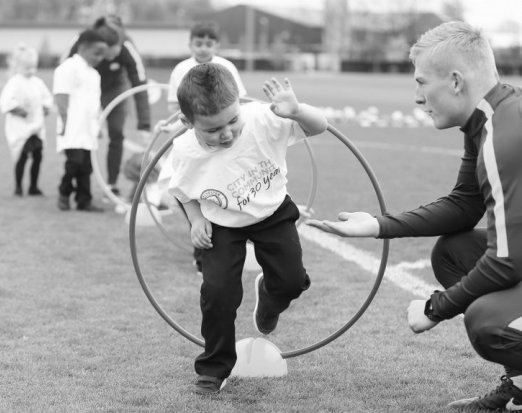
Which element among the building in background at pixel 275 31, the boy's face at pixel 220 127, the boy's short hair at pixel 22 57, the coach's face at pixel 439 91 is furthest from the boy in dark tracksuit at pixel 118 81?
the building in background at pixel 275 31

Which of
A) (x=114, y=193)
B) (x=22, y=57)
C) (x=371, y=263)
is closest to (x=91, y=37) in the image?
(x=22, y=57)

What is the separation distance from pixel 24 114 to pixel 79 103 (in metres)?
1.38

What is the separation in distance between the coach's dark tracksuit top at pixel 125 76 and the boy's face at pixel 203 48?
160 cm

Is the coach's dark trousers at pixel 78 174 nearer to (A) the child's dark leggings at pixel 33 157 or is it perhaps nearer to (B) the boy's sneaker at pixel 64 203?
(B) the boy's sneaker at pixel 64 203

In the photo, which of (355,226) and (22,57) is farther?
(22,57)

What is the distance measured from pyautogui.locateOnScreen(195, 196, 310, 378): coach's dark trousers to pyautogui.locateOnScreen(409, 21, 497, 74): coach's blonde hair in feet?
3.76

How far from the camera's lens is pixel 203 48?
768 cm

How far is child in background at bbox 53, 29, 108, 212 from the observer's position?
8.93m

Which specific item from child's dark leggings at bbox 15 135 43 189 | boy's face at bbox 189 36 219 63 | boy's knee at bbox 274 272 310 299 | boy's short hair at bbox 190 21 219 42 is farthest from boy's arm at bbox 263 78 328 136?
child's dark leggings at bbox 15 135 43 189

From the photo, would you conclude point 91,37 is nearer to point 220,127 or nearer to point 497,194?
point 220,127

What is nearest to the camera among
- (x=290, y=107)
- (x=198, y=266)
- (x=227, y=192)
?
(x=290, y=107)

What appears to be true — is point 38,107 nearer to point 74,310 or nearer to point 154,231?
point 154,231

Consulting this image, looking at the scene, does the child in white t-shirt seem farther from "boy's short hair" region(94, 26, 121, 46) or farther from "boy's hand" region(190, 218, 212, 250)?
"boy's short hair" region(94, 26, 121, 46)

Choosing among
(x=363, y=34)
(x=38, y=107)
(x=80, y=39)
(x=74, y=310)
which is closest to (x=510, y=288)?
(x=74, y=310)
